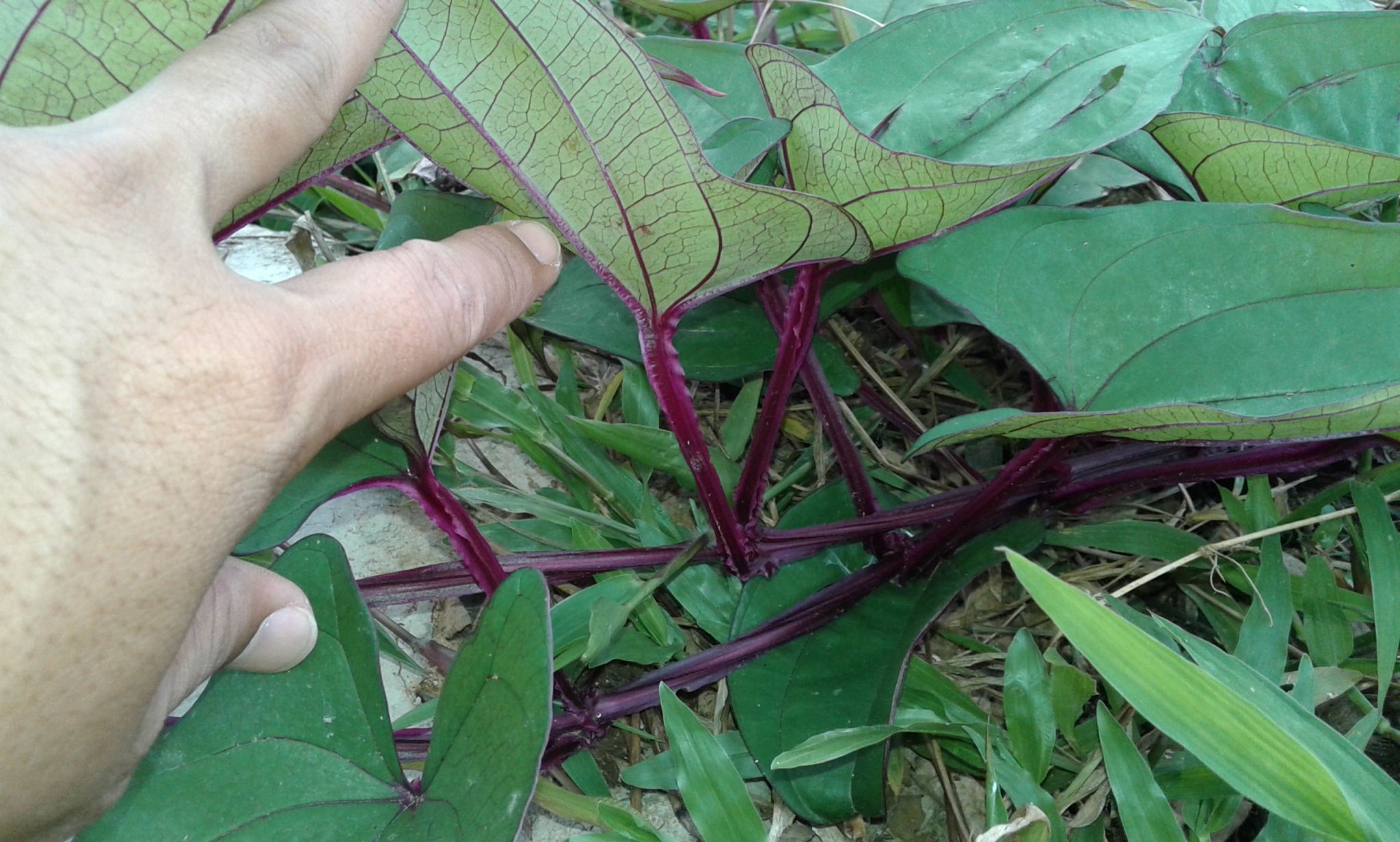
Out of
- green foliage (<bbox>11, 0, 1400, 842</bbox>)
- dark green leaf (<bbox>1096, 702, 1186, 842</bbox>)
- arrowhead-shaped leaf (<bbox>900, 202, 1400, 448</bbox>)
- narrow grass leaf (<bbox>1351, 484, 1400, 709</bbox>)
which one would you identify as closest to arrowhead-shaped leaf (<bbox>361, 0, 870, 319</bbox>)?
green foliage (<bbox>11, 0, 1400, 842</bbox>)

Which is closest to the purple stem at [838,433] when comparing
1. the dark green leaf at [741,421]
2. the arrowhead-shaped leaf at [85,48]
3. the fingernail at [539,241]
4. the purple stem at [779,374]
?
the purple stem at [779,374]

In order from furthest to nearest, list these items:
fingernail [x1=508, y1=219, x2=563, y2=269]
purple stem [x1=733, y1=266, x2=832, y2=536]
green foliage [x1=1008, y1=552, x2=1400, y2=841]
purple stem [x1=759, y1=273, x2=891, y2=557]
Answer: purple stem [x1=759, y1=273, x2=891, y2=557], purple stem [x1=733, y1=266, x2=832, y2=536], fingernail [x1=508, y1=219, x2=563, y2=269], green foliage [x1=1008, y1=552, x2=1400, y2=841]

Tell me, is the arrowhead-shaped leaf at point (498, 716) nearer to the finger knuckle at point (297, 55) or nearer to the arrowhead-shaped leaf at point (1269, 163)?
the finger knuckle at point (297, 55)

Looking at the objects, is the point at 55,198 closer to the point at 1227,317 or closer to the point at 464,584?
the point at 464,584

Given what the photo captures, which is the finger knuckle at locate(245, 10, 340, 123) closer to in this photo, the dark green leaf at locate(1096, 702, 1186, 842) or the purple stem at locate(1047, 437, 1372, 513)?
the dark green leaf at locate(1096, 702, 1186, 842)

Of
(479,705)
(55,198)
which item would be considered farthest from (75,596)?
(479,705)
